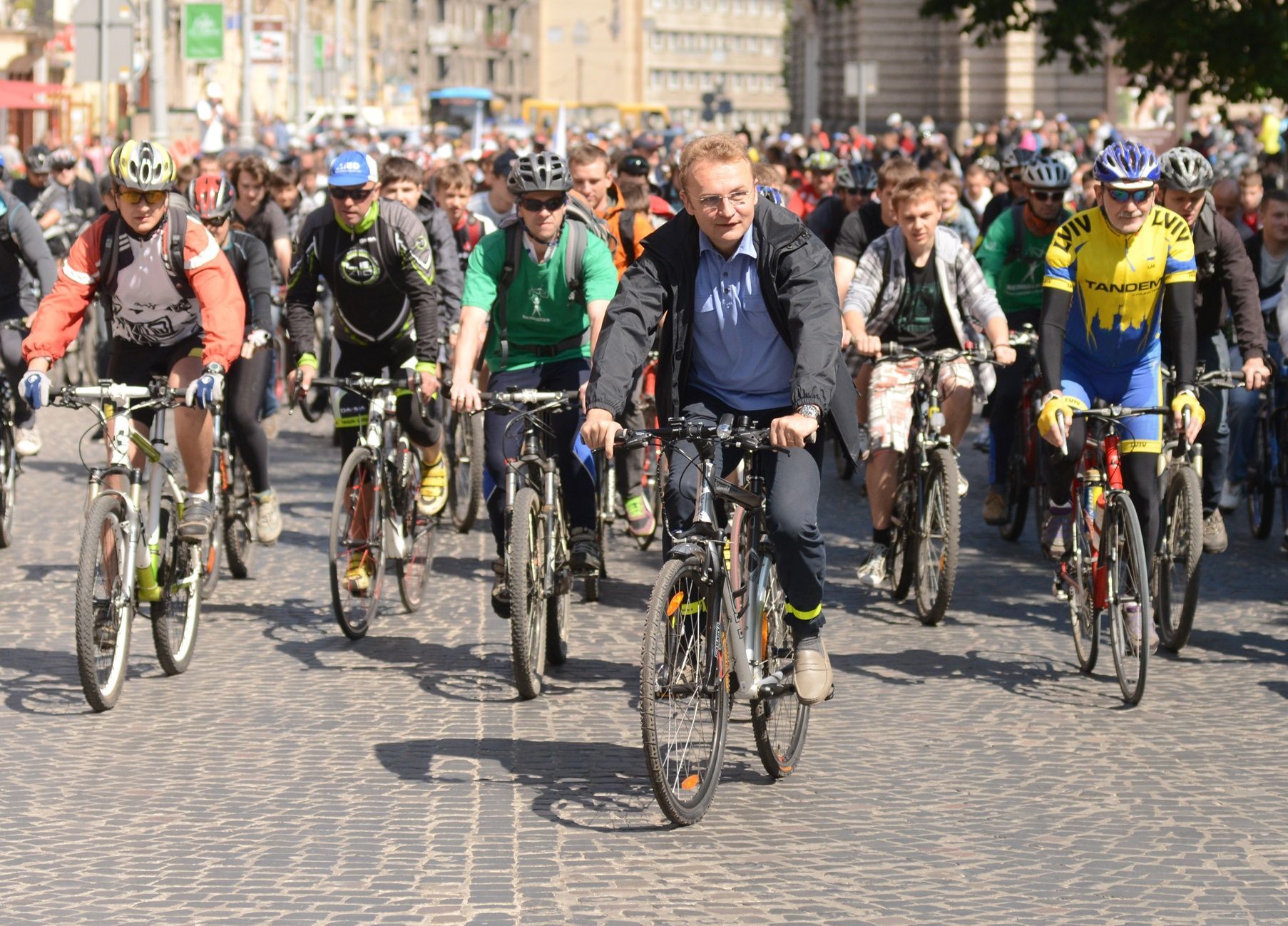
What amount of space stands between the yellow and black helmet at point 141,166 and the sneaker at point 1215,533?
5.09m

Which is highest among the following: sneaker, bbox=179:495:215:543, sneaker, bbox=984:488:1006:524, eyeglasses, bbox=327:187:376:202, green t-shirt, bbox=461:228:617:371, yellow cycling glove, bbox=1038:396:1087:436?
eyeglasses, bbox=327:187:376:202

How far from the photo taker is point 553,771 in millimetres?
7258

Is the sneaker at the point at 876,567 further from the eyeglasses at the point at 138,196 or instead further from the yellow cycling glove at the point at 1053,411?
the eyeglasses at the point at 138,196

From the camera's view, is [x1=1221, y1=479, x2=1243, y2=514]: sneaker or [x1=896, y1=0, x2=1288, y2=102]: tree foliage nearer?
[x1=1221, y1=479, x2=1243, y2=514]: sneaker

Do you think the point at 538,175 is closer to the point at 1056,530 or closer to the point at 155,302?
the point at 155,302

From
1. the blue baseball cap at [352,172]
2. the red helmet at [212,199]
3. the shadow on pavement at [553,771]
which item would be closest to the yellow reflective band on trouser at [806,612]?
the shadow on pavement at [553,771]

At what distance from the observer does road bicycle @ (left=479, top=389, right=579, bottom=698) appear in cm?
813

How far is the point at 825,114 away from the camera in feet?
263

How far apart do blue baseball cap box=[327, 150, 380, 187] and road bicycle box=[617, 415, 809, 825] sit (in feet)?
10.8

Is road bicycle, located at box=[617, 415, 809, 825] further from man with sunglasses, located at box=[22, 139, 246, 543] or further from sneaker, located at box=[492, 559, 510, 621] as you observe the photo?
man with sunglasses, located at box=[22, 139, 246, 543]

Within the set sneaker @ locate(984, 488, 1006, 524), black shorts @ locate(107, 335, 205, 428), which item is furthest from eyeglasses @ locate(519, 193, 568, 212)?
sneaker @ locate(984, 488, 1006, 524)

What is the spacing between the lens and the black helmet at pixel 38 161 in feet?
65.9

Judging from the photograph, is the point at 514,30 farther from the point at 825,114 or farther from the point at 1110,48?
the point at 1110,48

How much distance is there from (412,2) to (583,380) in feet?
529
